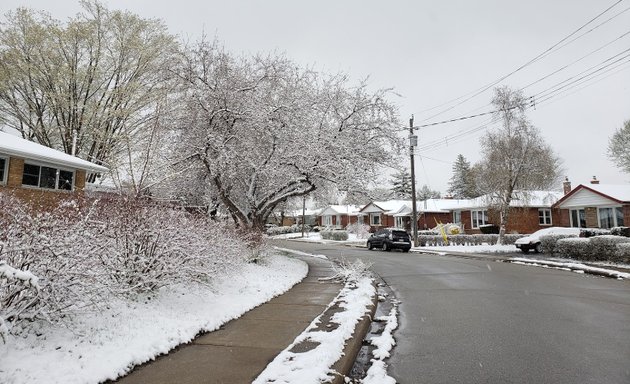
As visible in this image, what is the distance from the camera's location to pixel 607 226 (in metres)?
28.8

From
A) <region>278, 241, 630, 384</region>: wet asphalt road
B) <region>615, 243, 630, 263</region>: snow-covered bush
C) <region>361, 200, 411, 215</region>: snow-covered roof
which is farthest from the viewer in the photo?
<region>361, 200, 411, 215</region>: snow-covered roof

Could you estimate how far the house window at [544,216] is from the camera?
1431 inches

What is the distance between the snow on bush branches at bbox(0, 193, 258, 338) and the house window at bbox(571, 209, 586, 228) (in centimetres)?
3220

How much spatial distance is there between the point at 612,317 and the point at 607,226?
2667cm

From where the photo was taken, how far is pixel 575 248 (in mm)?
18641

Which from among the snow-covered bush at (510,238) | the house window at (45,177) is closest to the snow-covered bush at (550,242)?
the snow-covered bush at (510,238)

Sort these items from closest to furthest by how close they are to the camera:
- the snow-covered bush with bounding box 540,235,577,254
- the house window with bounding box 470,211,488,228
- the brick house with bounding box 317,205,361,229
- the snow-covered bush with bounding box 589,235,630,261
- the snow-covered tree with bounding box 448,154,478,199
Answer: the snow-covered bush with bounding box 589,235,630,261, the snow-covered bush with bounding box 540,235,577,254, the house window with bounding box 470,211,488,228, the brick house with bounding box 317,205,361,229, the snow-covered tree with bounding box 448,154,478,199

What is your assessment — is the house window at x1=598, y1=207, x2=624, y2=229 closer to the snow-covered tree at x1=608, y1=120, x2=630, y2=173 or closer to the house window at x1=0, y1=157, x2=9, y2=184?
the snow-covered tree at x1=608, y1=120, x2=630, y2=173

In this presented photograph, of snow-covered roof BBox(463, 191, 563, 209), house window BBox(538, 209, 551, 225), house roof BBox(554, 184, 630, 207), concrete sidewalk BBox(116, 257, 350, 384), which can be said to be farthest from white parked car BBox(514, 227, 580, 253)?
concrete sidewalk BBox(116, 257, 350, 384)

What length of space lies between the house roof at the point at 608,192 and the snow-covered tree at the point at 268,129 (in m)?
21.5

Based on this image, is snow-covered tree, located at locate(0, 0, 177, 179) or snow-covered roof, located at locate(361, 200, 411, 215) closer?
snow-covered tree, located at locate(0, 0, 177, 179)

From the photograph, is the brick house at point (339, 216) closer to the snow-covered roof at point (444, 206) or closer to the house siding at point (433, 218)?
the snow-covered roof at point (444, 206)

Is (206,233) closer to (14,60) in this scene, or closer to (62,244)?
(62,244)

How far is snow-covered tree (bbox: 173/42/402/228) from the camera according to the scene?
542 inches
